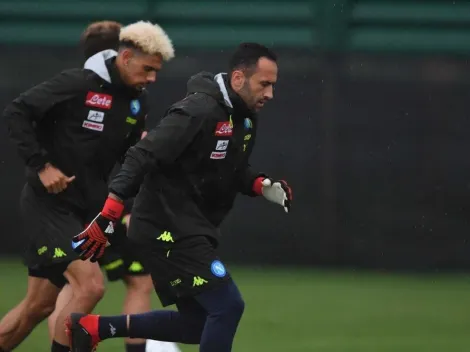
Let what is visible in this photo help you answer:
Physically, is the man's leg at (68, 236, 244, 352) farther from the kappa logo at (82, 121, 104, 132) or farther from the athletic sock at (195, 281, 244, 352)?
the kappa logo at (82, 121, 104, 132)

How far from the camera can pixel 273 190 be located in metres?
6.98

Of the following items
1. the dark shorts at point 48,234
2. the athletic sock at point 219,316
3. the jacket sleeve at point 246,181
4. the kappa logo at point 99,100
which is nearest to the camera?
the athletic sock at point 219,316

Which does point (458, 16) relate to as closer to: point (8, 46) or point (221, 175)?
point (8, 46)

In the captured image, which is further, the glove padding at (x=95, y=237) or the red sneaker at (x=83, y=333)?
the red sneaker at (x=83, y=333)

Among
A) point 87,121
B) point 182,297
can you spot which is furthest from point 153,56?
point 182,297

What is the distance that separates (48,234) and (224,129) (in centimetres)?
148

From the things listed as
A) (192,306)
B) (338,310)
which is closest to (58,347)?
(192,306)

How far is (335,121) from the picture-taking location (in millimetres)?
11695

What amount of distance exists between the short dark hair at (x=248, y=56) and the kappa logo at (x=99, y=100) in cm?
115

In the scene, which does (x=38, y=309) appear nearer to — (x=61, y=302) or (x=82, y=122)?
(x=61, y=302)

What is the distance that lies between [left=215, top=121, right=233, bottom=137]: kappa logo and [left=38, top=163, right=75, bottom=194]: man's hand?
126cm

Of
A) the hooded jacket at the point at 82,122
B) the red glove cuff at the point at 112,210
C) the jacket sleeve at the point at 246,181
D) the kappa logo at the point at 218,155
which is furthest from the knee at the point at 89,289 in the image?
the kappa logo at the point at 218,155

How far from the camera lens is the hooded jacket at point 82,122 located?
727cm

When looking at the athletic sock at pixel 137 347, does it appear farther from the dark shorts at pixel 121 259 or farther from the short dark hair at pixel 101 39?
the short dark hair at pixel 101 39
